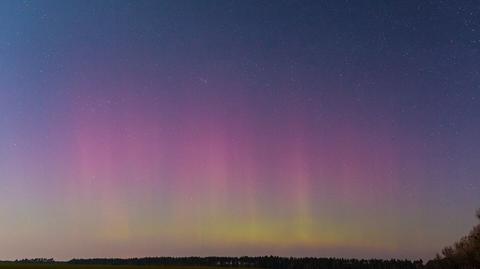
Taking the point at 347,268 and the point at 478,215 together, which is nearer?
the point at 478,215

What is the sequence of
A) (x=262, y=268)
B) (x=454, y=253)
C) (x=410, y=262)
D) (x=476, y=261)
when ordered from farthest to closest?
(x=262, y=268) < (x=410, y=262) < (x=454, y=253) < (x=476, y=261)

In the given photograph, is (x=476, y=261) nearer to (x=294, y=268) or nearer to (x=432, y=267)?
(x=432, y=267)

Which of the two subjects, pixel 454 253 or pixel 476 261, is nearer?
pixel 476 261

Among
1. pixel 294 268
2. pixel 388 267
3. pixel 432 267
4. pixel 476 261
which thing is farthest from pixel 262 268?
pixel 476 261

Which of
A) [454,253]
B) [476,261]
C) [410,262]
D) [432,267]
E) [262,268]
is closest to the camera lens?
[476,261]

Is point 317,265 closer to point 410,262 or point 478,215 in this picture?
point 410,262

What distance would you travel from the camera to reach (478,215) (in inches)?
1869

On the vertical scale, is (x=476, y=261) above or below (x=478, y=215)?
below

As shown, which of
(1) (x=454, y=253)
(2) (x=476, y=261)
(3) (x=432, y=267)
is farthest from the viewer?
(3) (x=432, y=267)

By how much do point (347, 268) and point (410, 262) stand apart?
21685mm

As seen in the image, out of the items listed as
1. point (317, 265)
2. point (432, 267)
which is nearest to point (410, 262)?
point (317, 265)

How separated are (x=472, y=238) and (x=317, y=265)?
6178 inches

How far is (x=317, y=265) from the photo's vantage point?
19825 centimetres

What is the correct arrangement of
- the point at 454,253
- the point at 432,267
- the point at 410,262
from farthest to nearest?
the point at 410,262
the point at 432,267
the point at 454,253
